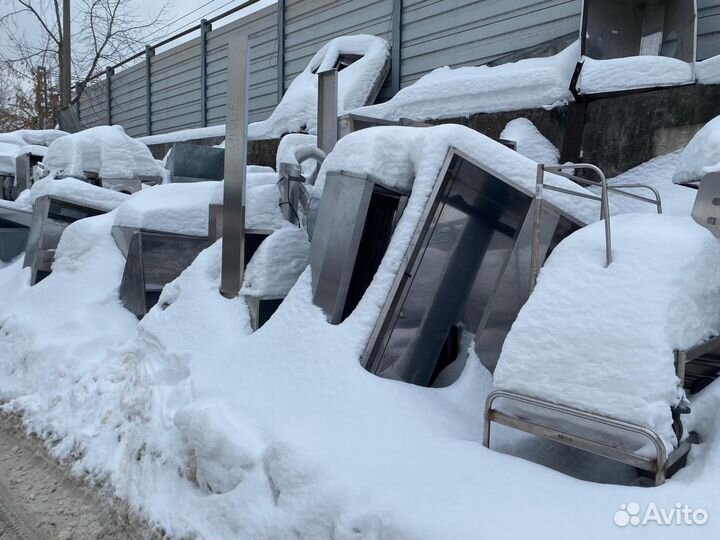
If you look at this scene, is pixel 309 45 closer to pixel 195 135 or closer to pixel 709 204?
pixel 195 135

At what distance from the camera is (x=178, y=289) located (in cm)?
450

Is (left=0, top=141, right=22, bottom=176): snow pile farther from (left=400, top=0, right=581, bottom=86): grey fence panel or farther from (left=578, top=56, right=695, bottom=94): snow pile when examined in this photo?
(left=578, top=56, right=695, bottom=94): snow pile

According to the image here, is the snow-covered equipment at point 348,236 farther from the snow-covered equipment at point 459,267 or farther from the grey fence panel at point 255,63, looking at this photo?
the grey fence panel at point 255,63

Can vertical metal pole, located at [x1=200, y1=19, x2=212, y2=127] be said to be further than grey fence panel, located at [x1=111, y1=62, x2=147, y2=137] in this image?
No

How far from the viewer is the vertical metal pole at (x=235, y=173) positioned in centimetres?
417

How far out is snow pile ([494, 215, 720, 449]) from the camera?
2.09 m

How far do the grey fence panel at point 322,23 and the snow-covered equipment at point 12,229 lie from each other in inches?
225

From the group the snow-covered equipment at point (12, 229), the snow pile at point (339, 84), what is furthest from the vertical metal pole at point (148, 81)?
the snow-covered equipment at point (12, 229)

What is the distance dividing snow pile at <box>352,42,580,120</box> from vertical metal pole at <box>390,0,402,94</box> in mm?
1298

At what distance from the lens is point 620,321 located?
7.28ft

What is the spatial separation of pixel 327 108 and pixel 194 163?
3983 mm

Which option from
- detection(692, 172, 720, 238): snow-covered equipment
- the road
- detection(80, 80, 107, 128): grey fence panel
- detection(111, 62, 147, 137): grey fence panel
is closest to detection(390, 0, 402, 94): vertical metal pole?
detection(692, 172, 720, 238): snow-covered equipment

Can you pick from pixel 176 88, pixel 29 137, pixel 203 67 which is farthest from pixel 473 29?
pixel 29 137

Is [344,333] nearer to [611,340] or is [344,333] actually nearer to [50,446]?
[611,340]
